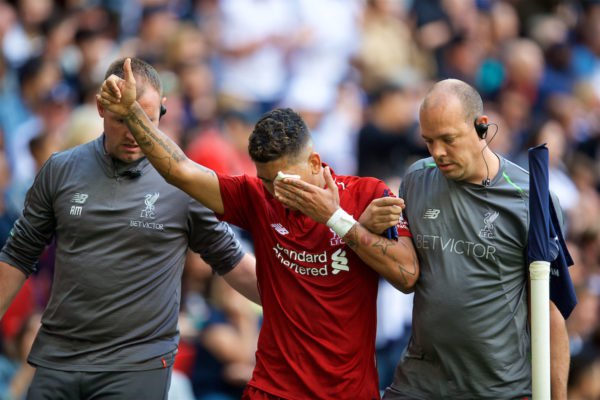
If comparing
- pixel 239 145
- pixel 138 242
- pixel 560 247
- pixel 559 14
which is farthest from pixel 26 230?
pixel 559 14

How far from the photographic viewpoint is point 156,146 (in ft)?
18.0

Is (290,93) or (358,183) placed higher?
(290,93)

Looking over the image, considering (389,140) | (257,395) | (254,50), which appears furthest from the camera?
(254,50)

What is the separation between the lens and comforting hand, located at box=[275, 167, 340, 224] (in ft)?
17.1

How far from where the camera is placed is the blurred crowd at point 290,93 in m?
8.34

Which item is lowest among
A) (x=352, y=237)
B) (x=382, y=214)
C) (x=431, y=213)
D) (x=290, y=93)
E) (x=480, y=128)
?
(x=352, y=237)

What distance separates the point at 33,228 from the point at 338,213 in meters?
1.80

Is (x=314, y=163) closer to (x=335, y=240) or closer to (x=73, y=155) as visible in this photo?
(x=335, y=240)

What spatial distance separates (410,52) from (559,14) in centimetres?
348

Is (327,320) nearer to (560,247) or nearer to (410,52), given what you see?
(560,247)

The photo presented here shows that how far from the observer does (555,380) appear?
562 centimetres

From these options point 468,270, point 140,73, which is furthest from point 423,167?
point 140,73

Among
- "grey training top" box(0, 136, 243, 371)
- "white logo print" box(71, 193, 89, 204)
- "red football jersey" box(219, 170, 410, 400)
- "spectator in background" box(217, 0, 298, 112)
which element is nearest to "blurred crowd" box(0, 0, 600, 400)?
"spectator in background" box(217, 0, 298, 112)

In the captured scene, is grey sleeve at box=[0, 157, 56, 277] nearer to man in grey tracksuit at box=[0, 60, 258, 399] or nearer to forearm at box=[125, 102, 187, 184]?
man in grey tracksuit at box=[0, 60, 258, 399]
